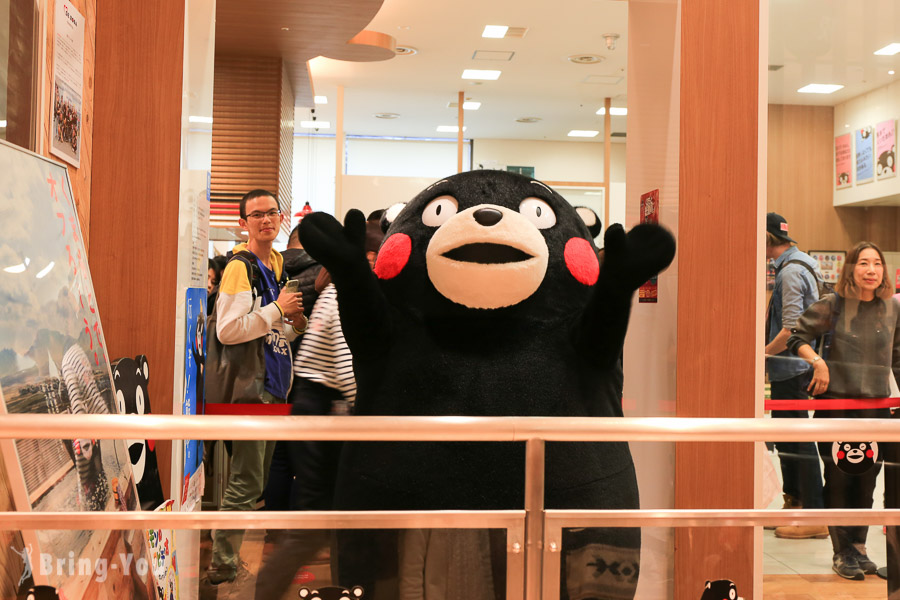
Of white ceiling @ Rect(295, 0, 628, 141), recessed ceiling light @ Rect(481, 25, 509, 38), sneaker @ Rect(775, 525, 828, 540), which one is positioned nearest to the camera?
sneaker @ Rect(775, 525, 828, 540)

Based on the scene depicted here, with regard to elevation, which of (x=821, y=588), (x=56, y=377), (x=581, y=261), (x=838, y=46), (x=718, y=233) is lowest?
(x=821, y=588)

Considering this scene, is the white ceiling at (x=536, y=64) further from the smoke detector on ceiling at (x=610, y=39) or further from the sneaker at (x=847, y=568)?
the sneaker at (x=847, y=568)

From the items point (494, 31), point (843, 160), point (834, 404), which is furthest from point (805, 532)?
point (494, 31)

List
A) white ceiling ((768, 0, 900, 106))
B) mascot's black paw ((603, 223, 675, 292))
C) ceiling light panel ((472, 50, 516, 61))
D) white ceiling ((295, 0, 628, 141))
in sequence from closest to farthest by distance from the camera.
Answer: mascot's black paw ((603, 223, 675, 292))
white ceiling ((768, 0, 900, 106))
white ceiling ((295, 0, 628, 141))
ceiling light panel ((472, 50, 516, 61))

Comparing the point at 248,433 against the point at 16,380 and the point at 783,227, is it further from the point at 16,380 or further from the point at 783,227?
the point at 783,227

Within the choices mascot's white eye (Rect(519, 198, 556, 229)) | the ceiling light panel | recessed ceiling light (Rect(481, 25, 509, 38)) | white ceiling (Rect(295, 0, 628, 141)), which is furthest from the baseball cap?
the ceiling light panel

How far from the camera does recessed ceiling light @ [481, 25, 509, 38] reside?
7.62m

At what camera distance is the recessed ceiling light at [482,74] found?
920 centimetres

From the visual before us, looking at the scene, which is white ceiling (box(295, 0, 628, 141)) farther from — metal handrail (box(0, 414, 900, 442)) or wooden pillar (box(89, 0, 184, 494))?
metal handrail (box(0, 414, 900, 442))

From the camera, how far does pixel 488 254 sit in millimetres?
2051

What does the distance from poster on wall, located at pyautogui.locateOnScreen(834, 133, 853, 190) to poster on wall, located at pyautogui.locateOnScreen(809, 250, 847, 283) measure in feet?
0.98

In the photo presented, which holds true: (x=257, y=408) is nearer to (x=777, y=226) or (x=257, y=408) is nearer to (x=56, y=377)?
(x=56, y=377)

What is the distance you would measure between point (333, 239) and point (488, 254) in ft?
1.28

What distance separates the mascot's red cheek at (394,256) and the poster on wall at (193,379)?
0.67 m
